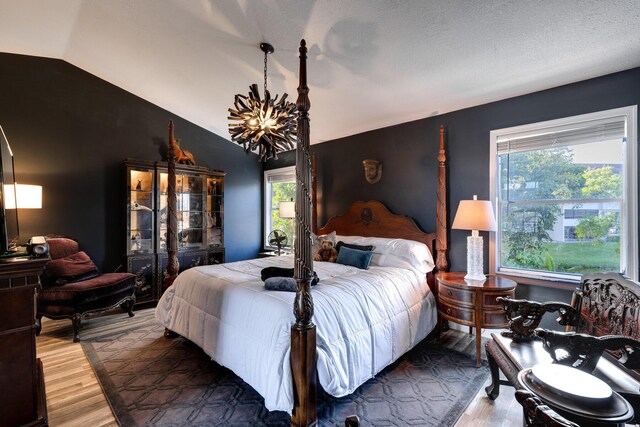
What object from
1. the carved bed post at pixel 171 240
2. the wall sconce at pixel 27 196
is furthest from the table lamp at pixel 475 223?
the wall sconce at pixel 27 196

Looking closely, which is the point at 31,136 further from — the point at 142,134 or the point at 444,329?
the point at 444,329

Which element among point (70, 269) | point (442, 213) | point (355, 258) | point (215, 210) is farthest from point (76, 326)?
point (442, 213)

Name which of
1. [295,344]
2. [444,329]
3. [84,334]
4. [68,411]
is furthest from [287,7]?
[84,334]

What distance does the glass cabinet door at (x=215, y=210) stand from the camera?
16.4 ft

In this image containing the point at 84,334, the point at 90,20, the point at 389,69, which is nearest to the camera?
the point at 389,69

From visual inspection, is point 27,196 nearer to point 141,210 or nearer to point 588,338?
point 141,210

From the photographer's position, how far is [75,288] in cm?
323

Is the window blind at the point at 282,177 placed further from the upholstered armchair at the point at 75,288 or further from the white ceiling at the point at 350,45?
the upholstered armchair at the point at 75,288

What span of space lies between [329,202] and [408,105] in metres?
1.95

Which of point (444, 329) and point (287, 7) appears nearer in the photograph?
point (287, 7)

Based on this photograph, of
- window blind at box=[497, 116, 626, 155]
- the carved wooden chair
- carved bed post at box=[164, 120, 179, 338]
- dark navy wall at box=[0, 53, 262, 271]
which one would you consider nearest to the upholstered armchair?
dark navy wall at box=[0, 53, 262, 271]

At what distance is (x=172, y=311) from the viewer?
116 inches

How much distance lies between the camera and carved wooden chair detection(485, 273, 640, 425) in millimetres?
1222

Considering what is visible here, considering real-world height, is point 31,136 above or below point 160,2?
below
